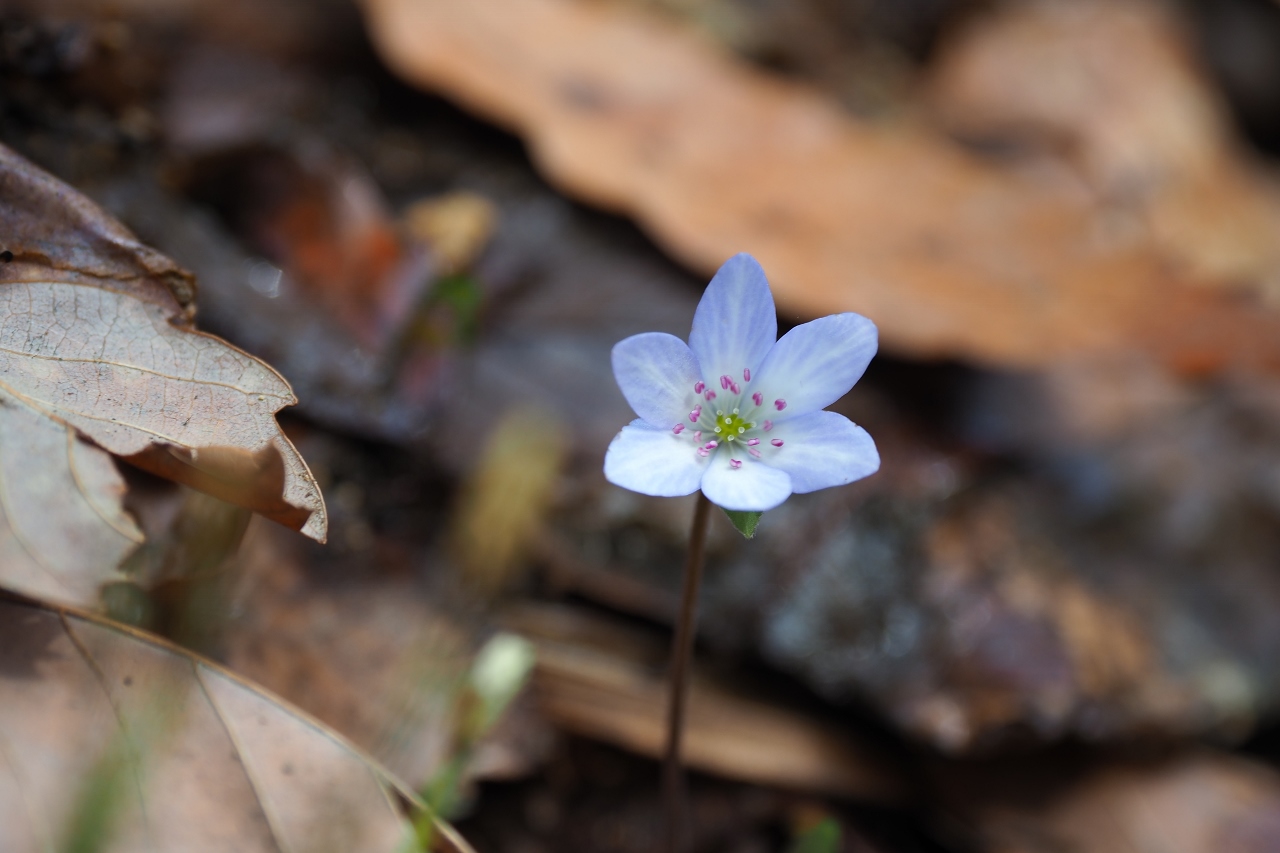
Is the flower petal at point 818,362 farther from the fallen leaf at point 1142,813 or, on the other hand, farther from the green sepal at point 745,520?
the fallen leaf at point 1142,813

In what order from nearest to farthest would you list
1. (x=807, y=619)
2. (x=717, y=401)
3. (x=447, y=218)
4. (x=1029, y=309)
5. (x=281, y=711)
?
1. (x=281, y=711)
2. (x=717, y=401)
3. (x=807, y=619)
4. (x=447, y=218)
5. (x=1029, y=309)

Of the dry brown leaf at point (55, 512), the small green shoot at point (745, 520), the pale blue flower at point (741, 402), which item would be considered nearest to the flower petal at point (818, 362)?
the pale blue flower at point (741, 402)

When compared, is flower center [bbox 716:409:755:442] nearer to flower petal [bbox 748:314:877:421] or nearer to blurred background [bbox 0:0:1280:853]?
flower petal [bbox 748:314:877:421]

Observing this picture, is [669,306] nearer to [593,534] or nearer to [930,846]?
[593,534]

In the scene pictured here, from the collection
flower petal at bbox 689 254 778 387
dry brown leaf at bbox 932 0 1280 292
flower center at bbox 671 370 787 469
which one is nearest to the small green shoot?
flower center at bbox 671 370 787 469

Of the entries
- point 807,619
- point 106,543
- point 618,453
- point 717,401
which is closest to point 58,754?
point 106,543

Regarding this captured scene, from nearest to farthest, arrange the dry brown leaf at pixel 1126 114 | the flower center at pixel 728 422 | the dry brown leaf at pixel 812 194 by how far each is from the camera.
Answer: the flower center at pixel 728 422 < the dry brown leaf at pixel 812 194 < the dry brown leaf at pixel 1126 114
